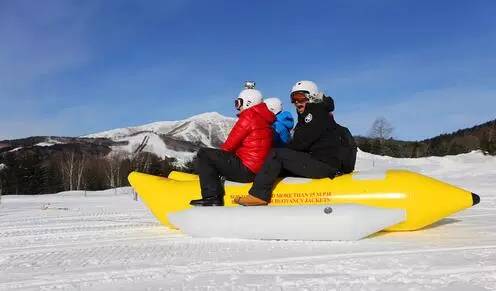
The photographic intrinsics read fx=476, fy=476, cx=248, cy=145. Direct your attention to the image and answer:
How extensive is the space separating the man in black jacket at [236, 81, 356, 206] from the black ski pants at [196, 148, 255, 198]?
1.12 feet

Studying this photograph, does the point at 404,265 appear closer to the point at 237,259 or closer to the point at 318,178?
the point at 237,259

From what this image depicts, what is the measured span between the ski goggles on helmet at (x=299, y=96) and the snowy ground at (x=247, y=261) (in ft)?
6.23

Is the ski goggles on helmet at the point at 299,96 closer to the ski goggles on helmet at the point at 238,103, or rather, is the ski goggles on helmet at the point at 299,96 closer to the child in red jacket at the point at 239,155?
the child in red jacket at the point at 239,155

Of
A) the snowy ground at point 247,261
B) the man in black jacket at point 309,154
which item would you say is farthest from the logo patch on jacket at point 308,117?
the snowy ground at point 247,261

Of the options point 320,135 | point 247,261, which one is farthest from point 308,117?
point 247,261

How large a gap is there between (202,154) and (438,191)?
2908mm

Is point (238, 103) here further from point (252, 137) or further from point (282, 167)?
point (282, 167)

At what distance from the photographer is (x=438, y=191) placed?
5.50 m

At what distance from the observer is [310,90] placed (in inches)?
239

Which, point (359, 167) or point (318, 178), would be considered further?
point (359, 167)

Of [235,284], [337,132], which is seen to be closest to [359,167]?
[337,132]

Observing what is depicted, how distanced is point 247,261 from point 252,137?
6.98ft

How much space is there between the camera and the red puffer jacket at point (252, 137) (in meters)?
5.99

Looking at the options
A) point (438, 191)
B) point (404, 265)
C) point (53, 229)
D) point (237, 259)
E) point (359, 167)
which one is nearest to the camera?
point (404, 265)
